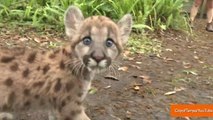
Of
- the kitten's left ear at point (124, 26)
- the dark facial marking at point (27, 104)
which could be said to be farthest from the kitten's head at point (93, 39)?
the dark facial marking at point (27, 104)

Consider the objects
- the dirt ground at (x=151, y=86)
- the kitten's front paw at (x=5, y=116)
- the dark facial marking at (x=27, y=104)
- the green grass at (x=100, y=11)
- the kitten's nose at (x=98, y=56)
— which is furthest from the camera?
the green grass at (x=100, y=11)

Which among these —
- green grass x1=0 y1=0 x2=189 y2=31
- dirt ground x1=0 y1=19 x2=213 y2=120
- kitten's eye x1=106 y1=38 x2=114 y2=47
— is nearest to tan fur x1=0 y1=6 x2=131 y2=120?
kitten's eye x1=106 y1=38 x2=114 y2=47

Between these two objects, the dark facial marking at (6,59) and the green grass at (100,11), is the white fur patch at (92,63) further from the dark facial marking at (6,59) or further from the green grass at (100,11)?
the green grass at (100,11)

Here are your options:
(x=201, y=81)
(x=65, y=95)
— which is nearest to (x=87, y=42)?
(x=65, y=95)

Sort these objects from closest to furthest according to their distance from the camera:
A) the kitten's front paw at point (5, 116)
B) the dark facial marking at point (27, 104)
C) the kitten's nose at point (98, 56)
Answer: the kitten's nose at point (98, 56), the dark facial marking at point (27, 104), the kitten's front paw at point (5, 116)

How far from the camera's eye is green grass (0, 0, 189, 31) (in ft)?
29.9

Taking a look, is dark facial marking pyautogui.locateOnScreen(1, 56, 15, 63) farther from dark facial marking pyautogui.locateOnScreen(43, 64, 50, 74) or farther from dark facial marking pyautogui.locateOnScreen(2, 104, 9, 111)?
dark facial marking pyautogui.locateOnScreen(2, 104, 9, 111)

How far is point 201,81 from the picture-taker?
23.9ft

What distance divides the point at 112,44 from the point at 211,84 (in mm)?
2896

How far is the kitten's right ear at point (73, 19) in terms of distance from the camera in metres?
5.05

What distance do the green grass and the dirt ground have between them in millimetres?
812

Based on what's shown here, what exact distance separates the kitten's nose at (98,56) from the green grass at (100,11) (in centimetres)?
446

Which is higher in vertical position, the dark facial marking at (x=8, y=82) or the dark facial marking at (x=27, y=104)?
the dark facial marking at (x=8, y=82)

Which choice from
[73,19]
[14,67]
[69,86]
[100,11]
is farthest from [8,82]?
[100,11]
